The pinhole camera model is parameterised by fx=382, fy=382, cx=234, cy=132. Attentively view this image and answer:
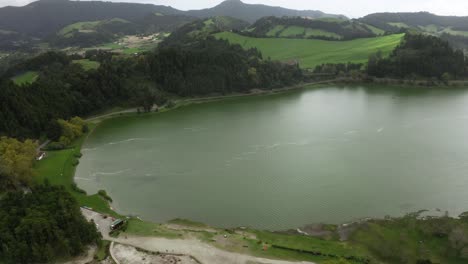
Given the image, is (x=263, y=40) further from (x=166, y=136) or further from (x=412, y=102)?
(x=166, y=136)

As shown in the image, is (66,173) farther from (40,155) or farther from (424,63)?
(424,63)

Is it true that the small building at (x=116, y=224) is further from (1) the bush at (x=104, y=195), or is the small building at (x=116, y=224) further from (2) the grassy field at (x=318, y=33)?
(2) the grassy field at (x=318, y=33)

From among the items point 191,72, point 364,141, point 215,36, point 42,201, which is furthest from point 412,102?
point 215,36

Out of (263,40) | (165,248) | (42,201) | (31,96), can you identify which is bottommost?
(165,248)

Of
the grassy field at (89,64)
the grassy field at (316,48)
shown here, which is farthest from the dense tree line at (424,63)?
the grassy field at (89,64)

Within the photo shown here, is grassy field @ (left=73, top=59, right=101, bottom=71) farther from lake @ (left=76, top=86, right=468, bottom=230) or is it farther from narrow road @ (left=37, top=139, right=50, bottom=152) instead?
narrow road @ (left=37, top=139, right=50, bottom=152)

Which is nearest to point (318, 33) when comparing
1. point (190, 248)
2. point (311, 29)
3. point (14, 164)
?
point (311, 29)
